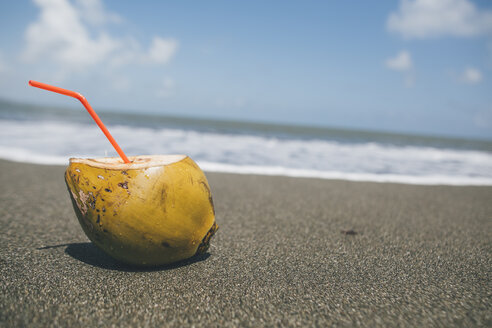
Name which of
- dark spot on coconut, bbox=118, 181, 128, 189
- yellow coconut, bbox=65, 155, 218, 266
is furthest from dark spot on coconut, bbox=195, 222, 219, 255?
dark spot on coconut, bbox=118, 181, 128, 189

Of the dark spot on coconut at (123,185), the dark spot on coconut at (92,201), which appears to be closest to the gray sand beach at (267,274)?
the dark spot on coconut at (92,201)

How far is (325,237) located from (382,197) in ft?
7.18

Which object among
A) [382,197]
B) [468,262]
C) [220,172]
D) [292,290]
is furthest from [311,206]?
[220,172]

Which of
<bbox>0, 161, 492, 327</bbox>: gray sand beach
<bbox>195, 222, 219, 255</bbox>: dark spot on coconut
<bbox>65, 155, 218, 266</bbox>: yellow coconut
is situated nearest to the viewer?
<bbox>0, 161, 492, 327</bbox>: gray sand beach

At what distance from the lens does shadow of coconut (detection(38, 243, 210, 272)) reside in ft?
5.62

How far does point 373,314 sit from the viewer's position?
1350 millimetres

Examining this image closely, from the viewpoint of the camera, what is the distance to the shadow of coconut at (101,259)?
5.62ft

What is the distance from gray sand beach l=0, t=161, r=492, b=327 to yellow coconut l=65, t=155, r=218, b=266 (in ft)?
0.64

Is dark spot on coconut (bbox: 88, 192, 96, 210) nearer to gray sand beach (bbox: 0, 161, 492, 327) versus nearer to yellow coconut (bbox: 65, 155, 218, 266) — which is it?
yellow coconut (bbox: 65, 155, 218, 266)

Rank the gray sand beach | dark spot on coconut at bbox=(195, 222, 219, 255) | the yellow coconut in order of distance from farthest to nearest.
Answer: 1. dark spot on coconut at bbox=(195, 222, 219, 255)
2. the yellow coconut
3. the gray sand beach

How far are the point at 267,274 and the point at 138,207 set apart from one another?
0.82m

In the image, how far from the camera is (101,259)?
6.02 feet

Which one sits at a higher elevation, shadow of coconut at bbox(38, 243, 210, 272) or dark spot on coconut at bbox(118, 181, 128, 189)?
dark spot on coconut at bbox(118, 181, 128, 189)

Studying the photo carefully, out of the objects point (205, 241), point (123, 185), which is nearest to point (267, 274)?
point (205, 241)
